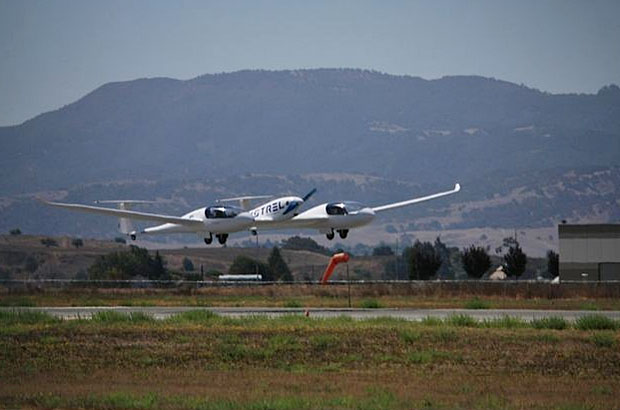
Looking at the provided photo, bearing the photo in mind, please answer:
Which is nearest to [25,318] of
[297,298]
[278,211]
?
[297,298]

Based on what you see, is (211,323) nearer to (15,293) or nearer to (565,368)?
(565,368)

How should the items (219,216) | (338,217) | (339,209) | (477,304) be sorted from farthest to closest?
(219,216) → (338,217) → (339,209) → (477,304)

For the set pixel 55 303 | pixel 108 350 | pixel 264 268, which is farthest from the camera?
pixel 264 268

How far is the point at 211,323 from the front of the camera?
49.5 m

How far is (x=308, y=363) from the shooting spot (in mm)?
37844

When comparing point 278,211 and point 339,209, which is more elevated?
point 278,211

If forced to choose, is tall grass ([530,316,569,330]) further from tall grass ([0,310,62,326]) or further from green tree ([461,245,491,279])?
green tree ([461,245,491,279])

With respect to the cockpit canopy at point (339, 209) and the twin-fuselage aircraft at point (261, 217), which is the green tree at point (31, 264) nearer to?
the twin-fuselage aircraft at point (261, 217)

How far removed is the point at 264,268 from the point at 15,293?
2288 inches

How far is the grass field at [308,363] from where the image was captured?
30.5 meters

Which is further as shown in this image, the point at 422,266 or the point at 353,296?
the point at 422,266

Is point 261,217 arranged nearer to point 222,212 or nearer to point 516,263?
point 222,212

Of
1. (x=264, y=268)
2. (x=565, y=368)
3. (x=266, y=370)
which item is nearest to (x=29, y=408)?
(x=266, y=370)

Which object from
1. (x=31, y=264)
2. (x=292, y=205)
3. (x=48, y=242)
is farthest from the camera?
(x=48, y=242)
